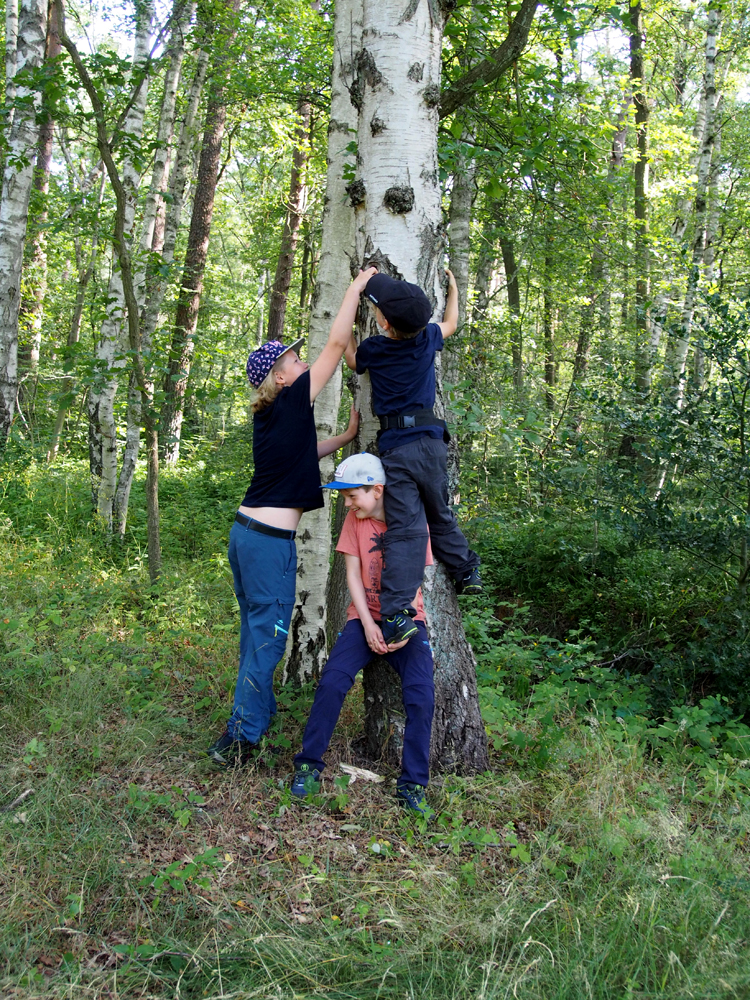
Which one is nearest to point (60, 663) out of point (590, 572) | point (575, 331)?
point (590, 572)

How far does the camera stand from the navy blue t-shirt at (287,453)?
145 inches

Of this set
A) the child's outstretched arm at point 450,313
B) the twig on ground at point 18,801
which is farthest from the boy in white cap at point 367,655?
the twig on ground at point 18,801

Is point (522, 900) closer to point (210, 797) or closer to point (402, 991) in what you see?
point (402, 991)

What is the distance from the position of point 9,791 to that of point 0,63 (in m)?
16.1

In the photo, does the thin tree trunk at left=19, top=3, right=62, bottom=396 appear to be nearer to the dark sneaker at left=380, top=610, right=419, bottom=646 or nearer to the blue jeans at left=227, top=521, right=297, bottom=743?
the blue jeans at left=227, top=521, right=297, bottom=743

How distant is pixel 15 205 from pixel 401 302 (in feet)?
24.4

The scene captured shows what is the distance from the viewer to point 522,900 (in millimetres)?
2697

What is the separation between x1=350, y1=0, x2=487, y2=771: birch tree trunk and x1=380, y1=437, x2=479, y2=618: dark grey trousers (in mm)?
369

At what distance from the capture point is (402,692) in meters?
3.55

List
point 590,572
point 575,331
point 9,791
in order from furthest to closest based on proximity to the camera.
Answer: point 575,331, point 590,572, point 9,791

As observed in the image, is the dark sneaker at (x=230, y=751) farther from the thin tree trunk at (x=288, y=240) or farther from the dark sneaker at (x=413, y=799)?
the thin tree trunk at (x=288, y=240)

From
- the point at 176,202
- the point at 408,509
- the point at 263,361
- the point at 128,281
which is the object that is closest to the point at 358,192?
the point at 263,361

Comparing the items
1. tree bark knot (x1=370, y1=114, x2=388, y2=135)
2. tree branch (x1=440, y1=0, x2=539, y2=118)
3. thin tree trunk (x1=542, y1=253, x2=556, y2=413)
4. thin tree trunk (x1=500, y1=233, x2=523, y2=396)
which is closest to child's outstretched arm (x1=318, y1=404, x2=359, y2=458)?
tree bark knot (x1=370, y1=114, x2=388, y2=135)

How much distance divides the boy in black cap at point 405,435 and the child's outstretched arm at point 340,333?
79 millimetres
